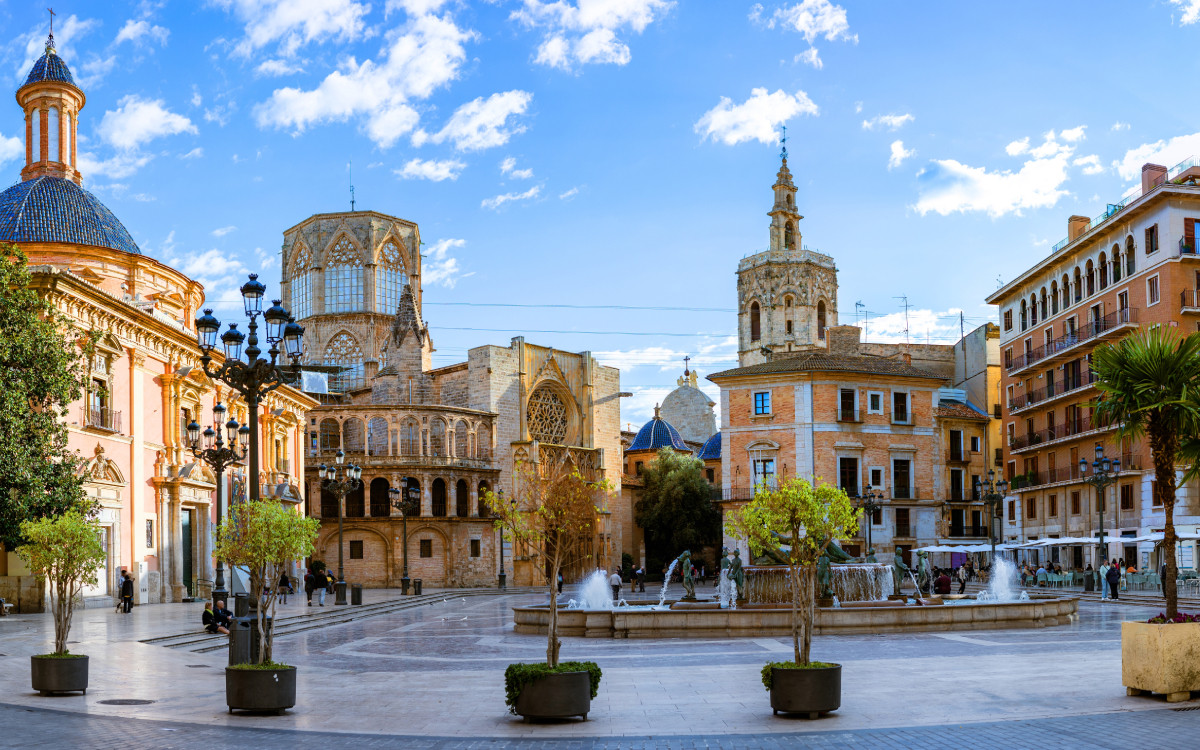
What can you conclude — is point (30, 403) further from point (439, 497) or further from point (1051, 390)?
point (1051, 390)

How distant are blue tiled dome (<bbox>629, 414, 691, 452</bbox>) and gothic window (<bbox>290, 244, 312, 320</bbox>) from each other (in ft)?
79.9

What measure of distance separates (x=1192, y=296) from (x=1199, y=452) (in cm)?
3317

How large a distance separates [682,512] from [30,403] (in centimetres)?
4344

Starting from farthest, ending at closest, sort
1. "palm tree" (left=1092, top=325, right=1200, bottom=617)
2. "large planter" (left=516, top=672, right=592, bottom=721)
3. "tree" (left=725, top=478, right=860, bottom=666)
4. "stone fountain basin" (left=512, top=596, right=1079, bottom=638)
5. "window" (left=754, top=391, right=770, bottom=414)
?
"window" (left=754, top=391, right=770, bottom=414), "stone fountain basin" (left=512, top=596, right=1079, bottom=638), "palm tree" (left=1092, top=325, right=1200, bottom=617), "tree" (left=725, top=478, right=860, bottom=666), "large planter" (left=516, top=672, right=592, bottom=721)

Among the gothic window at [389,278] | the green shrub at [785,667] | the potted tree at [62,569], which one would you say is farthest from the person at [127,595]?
the gothic window at [389,278]

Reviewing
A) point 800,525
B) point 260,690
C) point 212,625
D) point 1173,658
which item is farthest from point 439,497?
point 1173,658

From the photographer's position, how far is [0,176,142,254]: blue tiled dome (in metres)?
37.9

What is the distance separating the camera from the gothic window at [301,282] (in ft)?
251

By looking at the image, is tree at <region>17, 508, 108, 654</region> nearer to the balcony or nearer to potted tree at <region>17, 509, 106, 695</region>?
potted tree at <region>17, 509, 106, 695</region>

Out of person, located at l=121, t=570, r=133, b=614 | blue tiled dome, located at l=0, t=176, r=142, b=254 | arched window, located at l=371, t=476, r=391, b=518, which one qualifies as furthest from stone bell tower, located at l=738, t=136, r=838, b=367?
person, located at l=121, t=570, r=133, b=614

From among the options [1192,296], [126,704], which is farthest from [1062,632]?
[1192,296]

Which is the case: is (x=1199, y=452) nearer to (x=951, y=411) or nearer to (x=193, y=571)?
(x=193, y=571)

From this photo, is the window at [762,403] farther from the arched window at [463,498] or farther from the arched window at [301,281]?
the arched window at [301,281]

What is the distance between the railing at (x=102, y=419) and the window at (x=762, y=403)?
30.6 m
